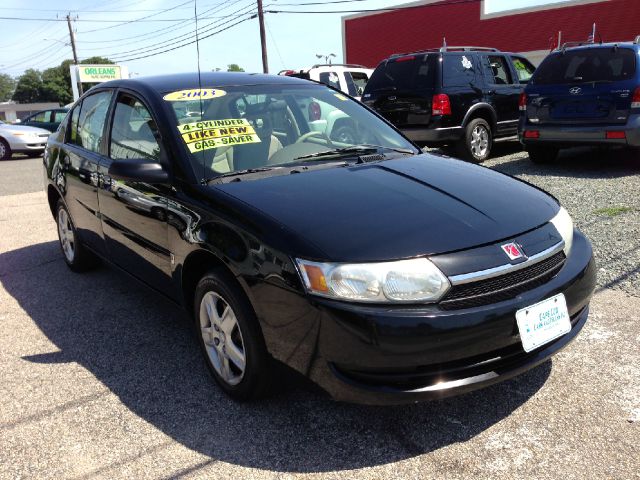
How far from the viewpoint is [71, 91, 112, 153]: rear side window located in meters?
4.17

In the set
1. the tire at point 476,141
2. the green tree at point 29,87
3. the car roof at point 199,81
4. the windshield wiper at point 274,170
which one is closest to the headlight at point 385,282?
the windshield wiper at point 274,170

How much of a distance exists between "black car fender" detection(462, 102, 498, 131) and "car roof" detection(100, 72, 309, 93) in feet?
18.3

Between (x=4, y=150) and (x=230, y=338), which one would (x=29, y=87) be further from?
(x=230, y=338)

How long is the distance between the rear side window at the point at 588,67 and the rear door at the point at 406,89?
1.54 m

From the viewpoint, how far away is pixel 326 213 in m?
2.56

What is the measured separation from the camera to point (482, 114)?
9.47 metres

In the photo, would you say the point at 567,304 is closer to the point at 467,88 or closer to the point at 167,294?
the point at 167,294

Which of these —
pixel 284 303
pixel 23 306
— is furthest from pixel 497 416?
pixel 23 306

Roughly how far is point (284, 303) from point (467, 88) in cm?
764

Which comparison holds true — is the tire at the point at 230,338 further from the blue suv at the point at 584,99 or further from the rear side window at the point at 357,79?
the rear side window at the point at 357,79

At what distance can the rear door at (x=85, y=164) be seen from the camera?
414 cm

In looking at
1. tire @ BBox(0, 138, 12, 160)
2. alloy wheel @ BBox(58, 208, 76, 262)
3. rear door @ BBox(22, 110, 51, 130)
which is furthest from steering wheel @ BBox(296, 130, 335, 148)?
rear door @ BBox(22, 110, 51, 130)

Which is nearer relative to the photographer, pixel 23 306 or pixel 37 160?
pixel 23 306

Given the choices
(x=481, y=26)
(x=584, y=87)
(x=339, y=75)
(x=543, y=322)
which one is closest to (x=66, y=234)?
(x=543, y=322)
